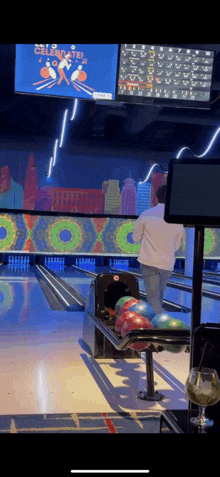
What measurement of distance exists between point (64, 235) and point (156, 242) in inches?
361

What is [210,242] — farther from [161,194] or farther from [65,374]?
[65,374]

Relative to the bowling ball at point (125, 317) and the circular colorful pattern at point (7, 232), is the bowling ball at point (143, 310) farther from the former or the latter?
the circular colorful pattern at point (7, 232)

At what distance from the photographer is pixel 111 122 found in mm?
11258

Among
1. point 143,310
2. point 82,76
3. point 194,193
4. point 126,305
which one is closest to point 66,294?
point 82,76

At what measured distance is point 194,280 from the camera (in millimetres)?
1957

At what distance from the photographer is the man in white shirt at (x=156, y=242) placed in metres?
4.20

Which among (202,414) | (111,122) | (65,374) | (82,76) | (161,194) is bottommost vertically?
(65,374)

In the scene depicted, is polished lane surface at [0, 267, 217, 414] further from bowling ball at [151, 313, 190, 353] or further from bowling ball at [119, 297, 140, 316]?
bowling ball at [119, 297, 140, 316]

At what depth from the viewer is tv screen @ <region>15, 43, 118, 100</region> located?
5.30 meters

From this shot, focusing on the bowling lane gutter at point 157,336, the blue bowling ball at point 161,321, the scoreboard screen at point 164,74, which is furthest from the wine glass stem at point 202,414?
the scoreboard screen at point 164,74

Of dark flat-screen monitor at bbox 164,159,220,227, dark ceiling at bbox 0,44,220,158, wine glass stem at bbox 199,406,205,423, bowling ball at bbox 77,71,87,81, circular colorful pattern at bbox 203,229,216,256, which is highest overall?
dark ceiling at bbox 0,44,220,158

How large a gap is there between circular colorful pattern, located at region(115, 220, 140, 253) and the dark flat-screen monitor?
11.7 m

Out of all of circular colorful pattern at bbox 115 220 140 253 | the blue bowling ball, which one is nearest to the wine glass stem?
the blue bowling ball
